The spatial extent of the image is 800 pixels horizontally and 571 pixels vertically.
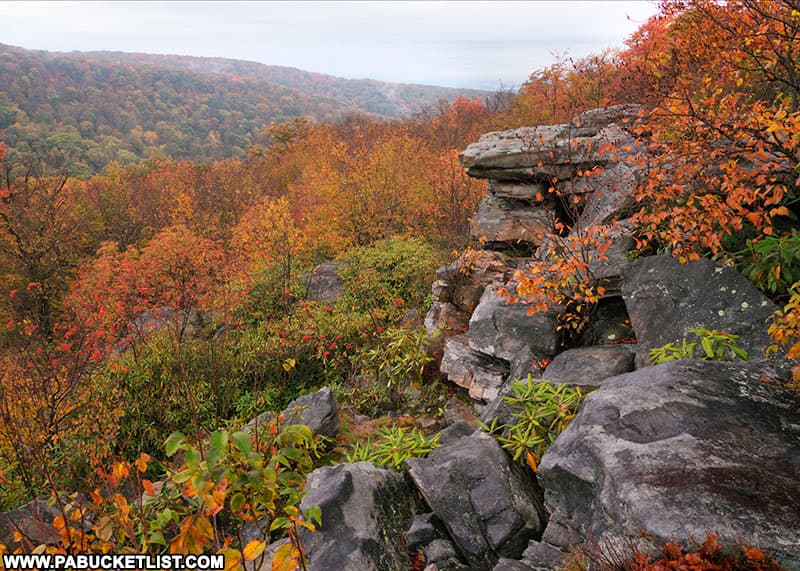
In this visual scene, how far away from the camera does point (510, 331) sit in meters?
7.45

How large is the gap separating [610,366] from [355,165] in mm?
19161

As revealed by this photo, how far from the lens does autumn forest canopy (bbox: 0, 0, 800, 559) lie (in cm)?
494

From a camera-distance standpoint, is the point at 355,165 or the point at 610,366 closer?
the point at 610,366

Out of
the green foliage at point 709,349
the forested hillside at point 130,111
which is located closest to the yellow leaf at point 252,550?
the green foliage at point 709,349

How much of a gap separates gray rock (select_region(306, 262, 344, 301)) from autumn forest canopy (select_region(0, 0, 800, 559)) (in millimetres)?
451

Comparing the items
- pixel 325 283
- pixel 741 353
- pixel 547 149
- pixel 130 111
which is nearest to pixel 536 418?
pixel 741 353

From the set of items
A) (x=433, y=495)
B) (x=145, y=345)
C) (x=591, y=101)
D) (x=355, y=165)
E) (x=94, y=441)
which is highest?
(x=591, y=101)

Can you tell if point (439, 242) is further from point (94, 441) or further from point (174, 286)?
point (94, 441)

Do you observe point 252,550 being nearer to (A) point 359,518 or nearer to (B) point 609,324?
(A) point 359,518

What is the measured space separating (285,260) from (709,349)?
13.0 m

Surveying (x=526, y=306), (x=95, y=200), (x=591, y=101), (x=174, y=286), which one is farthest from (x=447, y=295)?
(x=95, y=200)

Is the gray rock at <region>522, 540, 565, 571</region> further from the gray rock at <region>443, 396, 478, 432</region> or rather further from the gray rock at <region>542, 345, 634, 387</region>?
the gray rock at <region>443, 396, 478, 432</region>

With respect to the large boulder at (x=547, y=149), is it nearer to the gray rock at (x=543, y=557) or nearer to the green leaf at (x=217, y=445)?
the gray rock at (x=543, y=557)

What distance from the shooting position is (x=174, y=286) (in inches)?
602
